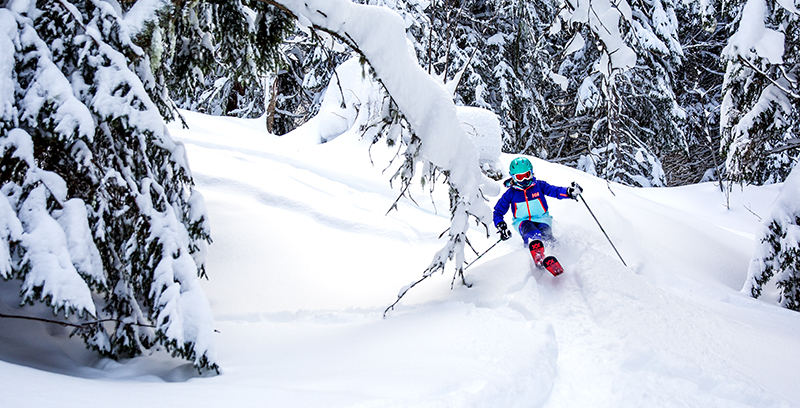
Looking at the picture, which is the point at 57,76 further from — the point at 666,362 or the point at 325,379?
the point at 666,362

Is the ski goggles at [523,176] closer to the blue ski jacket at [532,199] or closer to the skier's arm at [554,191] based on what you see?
the blue ski jacket at [532,199]

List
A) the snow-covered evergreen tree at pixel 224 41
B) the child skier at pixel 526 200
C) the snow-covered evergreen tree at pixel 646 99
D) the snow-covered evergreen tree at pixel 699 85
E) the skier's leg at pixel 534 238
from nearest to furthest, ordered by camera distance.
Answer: the snow-covered evergreen tree at pixel 224 41
the skier's leg at pixel 534 238
the child skier at pixel 526 200
the snow-covered evergreen tree at pixel 646 99
the snow-covered evergreen tree at pixel 699 85

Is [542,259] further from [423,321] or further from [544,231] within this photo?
[423,321]

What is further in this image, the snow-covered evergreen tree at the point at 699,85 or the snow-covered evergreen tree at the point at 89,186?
the snow-covered evergreen tree at the point at 699,85

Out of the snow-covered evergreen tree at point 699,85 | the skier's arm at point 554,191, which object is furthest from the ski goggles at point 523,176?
the snow-covered evergreen tree at point 699,85

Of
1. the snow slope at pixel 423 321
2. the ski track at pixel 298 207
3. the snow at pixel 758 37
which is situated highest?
the snow at pixel 758 37

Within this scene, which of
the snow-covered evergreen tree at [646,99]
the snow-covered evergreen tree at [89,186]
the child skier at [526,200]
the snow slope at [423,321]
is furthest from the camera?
the snow-covered evergreen tree at [646,99]

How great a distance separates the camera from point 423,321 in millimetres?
3477

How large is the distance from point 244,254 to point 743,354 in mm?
4292

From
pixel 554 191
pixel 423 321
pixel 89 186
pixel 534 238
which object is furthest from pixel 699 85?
pixel 89 186

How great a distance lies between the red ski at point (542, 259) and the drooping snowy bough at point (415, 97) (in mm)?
791

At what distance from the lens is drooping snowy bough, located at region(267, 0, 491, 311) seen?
3.14 m

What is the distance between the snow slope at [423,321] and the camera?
7.64 feet

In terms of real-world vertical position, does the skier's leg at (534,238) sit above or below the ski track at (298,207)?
above
